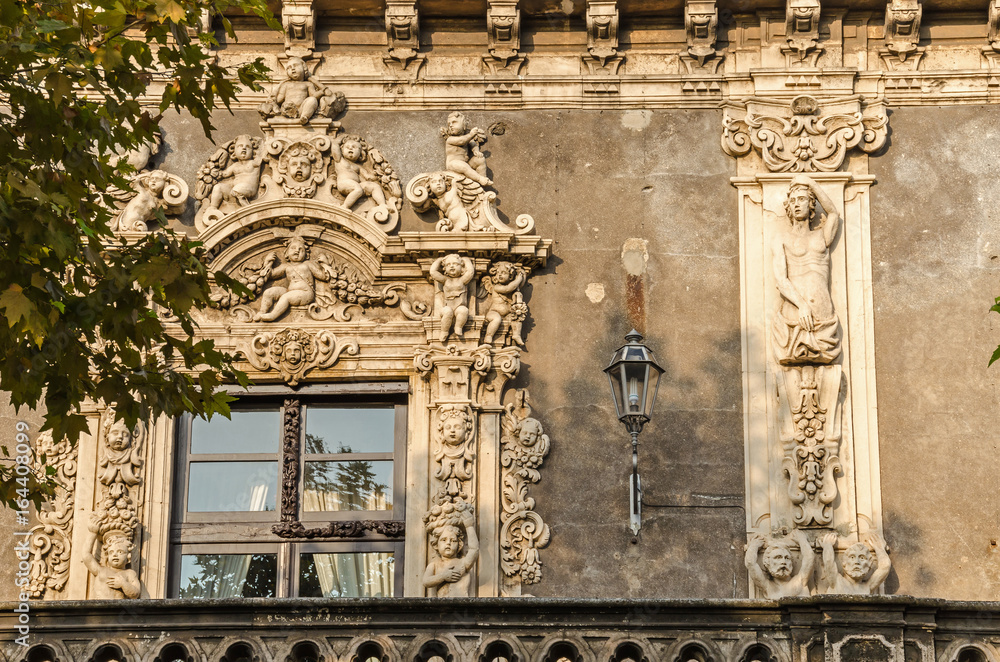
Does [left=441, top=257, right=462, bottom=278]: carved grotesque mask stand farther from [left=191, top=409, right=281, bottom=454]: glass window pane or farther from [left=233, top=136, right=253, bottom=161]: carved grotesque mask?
[left=233, top=136, right=253, bottom=161]: carved grotesque mask

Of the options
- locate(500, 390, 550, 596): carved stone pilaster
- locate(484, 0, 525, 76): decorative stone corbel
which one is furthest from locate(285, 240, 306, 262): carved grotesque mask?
locate(484, 0, 525, 76): decorative stone corbel

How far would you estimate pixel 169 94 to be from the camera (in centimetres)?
878

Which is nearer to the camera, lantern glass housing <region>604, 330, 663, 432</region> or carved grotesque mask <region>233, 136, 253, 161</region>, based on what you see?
lantern glass housing <region>604, 330, 663, 432</region>

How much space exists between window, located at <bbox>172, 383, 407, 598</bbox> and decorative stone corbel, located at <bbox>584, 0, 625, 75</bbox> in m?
3.12

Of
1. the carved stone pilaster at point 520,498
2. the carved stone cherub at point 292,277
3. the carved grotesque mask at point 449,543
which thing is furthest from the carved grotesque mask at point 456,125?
the carved grotesque mask at point 449,543

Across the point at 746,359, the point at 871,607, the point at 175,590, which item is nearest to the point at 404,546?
the point at 175,590

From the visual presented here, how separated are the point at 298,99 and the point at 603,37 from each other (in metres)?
2.53

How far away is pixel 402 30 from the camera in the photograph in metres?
12.8

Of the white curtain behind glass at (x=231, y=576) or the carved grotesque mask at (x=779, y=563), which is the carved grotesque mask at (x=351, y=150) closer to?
the white curtain behind glass at (x=231, y=576)

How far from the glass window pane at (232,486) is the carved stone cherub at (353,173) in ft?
7.21

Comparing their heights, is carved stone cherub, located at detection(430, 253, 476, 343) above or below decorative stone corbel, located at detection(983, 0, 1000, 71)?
below

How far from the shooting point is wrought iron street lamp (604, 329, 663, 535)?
11.1 meters

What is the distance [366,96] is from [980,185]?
498 cm

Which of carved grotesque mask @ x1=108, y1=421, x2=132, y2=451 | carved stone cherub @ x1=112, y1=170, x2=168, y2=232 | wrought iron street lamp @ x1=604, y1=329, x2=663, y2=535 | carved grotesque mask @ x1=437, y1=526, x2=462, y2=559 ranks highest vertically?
carved stone cherub @ x1=112, y1=170, x2=168, y2=232
